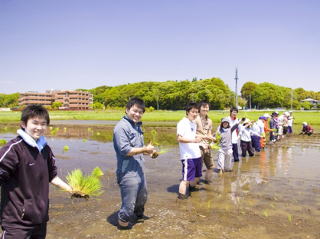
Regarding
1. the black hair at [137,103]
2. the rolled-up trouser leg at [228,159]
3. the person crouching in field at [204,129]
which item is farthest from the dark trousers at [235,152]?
the black hair at [137,103]

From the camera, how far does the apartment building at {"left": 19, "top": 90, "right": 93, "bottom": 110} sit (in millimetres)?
134500

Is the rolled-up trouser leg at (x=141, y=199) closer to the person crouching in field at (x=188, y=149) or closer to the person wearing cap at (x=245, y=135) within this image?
the person crouching in field at (x=188, y=149)

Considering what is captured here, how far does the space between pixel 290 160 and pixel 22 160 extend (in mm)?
9948

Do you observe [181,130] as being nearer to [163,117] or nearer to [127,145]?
[127,145]

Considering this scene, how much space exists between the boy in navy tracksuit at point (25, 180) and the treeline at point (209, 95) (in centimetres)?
7819

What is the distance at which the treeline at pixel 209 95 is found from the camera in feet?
286

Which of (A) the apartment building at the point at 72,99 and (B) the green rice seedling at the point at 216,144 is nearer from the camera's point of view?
(B) the green rice seedling at the point at 216,144

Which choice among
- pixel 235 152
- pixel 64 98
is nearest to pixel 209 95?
pixel 235 152

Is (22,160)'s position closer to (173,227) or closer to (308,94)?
(173,227)

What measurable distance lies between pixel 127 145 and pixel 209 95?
81664 millimetres

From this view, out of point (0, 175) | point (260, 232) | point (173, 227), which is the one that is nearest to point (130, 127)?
point (173, 227)

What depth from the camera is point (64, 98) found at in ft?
442

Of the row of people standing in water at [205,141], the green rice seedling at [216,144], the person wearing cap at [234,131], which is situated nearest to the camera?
the row of people standing in water at [205,141]

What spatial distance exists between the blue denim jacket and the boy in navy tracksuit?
1.48 metres
